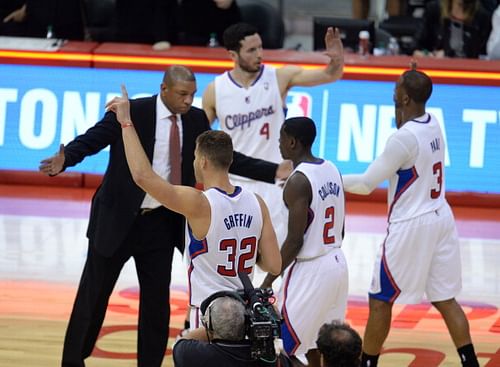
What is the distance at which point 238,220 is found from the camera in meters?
5.75

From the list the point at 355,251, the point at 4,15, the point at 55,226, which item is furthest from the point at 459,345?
the point at 4,15

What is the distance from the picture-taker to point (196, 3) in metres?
13.4

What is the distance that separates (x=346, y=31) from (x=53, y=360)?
644cm

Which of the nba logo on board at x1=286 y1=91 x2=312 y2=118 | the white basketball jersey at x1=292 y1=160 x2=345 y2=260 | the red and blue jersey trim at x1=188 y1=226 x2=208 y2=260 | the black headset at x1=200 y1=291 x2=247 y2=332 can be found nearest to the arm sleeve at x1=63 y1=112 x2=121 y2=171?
the white basketball jersey at x1=292 y1=160 x2=345 y2=260

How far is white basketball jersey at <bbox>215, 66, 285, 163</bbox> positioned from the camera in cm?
917

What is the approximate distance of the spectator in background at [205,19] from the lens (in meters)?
13.4

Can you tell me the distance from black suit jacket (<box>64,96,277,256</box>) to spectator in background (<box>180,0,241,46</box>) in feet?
20.8

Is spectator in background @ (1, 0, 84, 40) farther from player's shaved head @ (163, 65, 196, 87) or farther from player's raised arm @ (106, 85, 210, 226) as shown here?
player's raised arm @ (106, 85, 210, 226)

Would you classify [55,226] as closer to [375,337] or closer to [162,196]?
[375,337]

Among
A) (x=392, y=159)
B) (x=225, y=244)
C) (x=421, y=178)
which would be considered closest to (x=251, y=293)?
(x=225, y=244)

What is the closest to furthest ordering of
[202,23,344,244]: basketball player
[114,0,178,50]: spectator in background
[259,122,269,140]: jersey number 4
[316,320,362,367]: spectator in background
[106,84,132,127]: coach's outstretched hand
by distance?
1. [316,320,362,367]: spectator in background
2. [106,84,132,127]: coach's outstretched hand
3. [202,23,344,244]: basketball player
4. [259,122,269,140]: jersey number 4
5. [114,0,178,50]: spectator in background

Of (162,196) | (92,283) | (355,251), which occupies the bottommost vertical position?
(355,251)

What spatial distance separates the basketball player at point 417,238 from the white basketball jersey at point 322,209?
20.0 inches

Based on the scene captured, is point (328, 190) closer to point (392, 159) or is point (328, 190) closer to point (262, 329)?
point (392, 159)
